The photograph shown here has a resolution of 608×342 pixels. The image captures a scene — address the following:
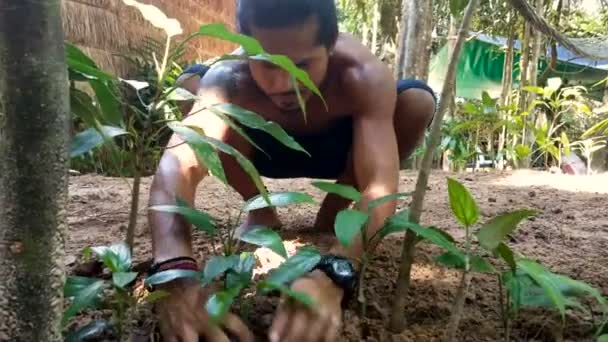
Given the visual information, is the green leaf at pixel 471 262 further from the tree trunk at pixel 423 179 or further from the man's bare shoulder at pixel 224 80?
the man's bare shoulder at pixel 224 80

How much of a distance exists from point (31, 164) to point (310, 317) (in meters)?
0.44

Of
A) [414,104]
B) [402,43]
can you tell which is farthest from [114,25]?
[414,104]

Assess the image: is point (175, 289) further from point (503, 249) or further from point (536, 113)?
point (536, 113)

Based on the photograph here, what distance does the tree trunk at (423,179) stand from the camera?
0.90 m

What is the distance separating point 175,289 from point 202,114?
1.73 feet

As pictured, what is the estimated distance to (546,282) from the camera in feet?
2.61

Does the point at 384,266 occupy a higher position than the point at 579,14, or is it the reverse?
the point at 579,14

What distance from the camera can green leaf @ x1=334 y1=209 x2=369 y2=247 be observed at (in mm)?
823

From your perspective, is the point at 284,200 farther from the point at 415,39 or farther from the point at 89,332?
the point at 415,39

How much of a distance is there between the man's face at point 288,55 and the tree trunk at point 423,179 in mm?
332

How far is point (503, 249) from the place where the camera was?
2.82ft

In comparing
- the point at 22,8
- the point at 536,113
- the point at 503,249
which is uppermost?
the point at 22,8

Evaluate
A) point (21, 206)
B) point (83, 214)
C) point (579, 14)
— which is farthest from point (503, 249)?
point (579, 14)

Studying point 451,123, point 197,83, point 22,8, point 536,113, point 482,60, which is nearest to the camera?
point 22,8
